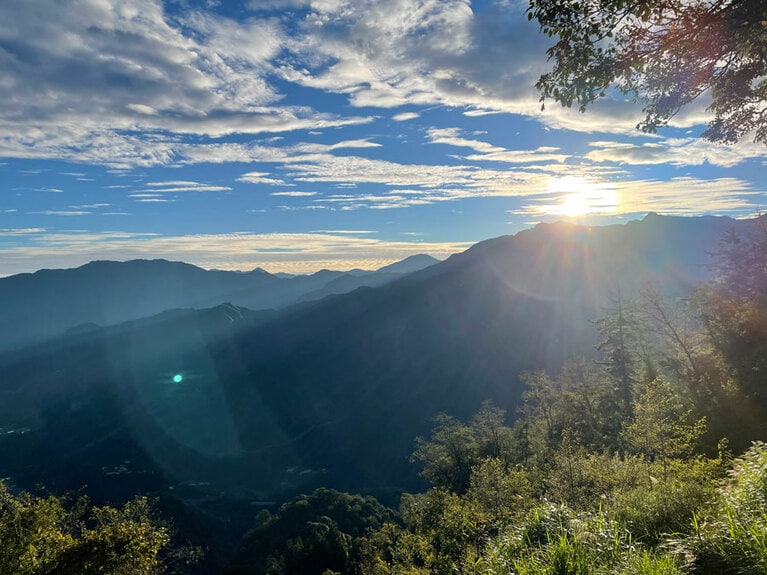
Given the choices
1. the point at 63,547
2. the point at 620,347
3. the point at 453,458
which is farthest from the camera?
the point at 453,458

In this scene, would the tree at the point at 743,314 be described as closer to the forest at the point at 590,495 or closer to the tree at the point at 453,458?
the forest at the point at 590,495

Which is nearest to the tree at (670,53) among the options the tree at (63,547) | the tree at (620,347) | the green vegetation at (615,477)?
the green vegetation at (615,477)

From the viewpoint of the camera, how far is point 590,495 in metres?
24.2

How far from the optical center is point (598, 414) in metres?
52.6

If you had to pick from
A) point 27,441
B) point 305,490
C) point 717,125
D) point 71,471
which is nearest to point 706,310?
point 717,125

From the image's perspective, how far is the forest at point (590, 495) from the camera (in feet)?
27.4

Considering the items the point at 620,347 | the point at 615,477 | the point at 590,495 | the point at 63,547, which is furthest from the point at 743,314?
the point at 63,547

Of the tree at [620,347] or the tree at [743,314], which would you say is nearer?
the tree at [743,314]

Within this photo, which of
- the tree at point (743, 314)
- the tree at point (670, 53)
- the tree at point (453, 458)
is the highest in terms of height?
the tree at point (670, 53)

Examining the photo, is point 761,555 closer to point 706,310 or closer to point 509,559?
point 509,559

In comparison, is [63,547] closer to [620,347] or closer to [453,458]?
[453,458]

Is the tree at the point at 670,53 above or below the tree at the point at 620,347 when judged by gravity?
above

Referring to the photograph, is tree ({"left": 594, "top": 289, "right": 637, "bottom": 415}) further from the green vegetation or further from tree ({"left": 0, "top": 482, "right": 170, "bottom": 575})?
tree ({"left": 0, "top": 482, "right": 170, "bottom": 575})

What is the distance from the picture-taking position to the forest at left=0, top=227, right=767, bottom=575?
27.4 feet
